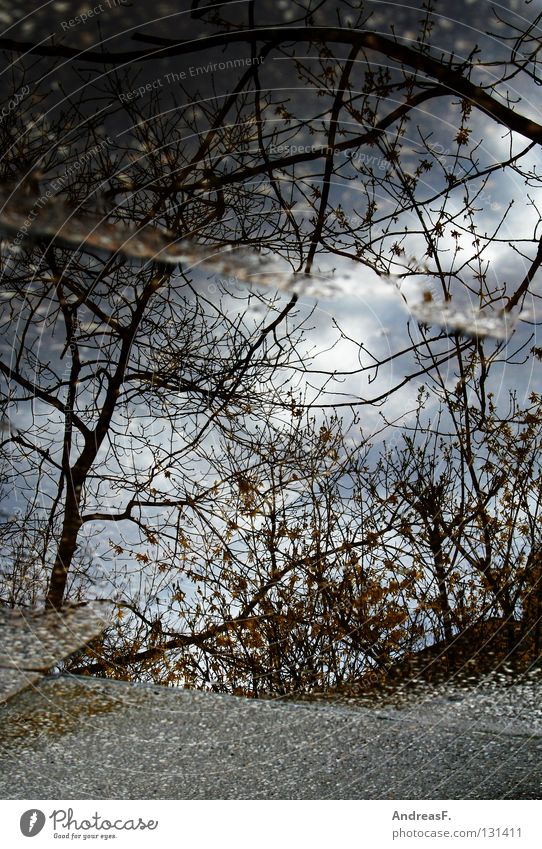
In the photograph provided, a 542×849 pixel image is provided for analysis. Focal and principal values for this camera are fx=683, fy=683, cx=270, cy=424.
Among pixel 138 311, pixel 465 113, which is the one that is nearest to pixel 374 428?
pixel 138 311

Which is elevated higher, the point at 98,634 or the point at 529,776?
the point at 98,634

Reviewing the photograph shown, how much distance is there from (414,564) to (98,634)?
39 centimetres

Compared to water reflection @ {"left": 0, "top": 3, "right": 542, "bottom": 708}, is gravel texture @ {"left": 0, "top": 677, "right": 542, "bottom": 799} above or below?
below

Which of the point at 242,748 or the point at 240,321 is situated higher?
the point at 240,321

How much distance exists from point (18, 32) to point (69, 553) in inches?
25.5

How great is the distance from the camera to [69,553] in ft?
2.64

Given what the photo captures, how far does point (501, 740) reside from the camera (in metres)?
0.84

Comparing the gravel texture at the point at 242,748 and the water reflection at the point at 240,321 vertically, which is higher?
the water reflection at the point at 240,321

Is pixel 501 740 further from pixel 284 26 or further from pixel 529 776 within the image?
pixel 284 26
